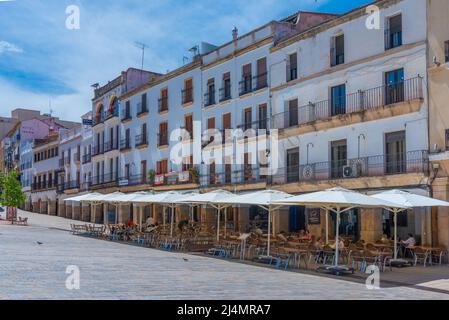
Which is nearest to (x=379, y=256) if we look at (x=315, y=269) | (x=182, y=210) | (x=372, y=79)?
(x=315, y=269)

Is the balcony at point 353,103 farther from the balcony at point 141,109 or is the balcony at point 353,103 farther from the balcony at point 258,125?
the balcony at point 141,109

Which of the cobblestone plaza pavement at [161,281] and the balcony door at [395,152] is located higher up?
the balcony door at [395,152]

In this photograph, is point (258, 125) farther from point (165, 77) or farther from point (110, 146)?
point (110, 146)

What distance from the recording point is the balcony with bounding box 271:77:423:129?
74.1ft

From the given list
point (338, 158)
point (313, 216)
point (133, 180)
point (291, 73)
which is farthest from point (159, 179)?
point (338, 158)

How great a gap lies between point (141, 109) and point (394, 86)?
23.8m

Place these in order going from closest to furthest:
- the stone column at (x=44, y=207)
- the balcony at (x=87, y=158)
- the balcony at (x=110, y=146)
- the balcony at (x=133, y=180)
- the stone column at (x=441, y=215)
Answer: the stone column at (x=441, y=215), the balcony at (x=133, y=180), the balcony at (x=110, y=146), the balcony at (x=87, y=158), the stone column at (x=44, y=207)

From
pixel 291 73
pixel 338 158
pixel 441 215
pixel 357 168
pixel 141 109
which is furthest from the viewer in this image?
pixel 141 109

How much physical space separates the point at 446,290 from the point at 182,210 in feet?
84.9

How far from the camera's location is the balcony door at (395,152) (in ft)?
74.8

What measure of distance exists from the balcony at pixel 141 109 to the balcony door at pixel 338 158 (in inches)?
764

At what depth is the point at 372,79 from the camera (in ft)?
80.0

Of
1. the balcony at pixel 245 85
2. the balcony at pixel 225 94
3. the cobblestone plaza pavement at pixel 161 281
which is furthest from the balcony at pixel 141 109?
the cobblestone plaza pavement at pixel 161 281

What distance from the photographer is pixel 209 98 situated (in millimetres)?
35469
